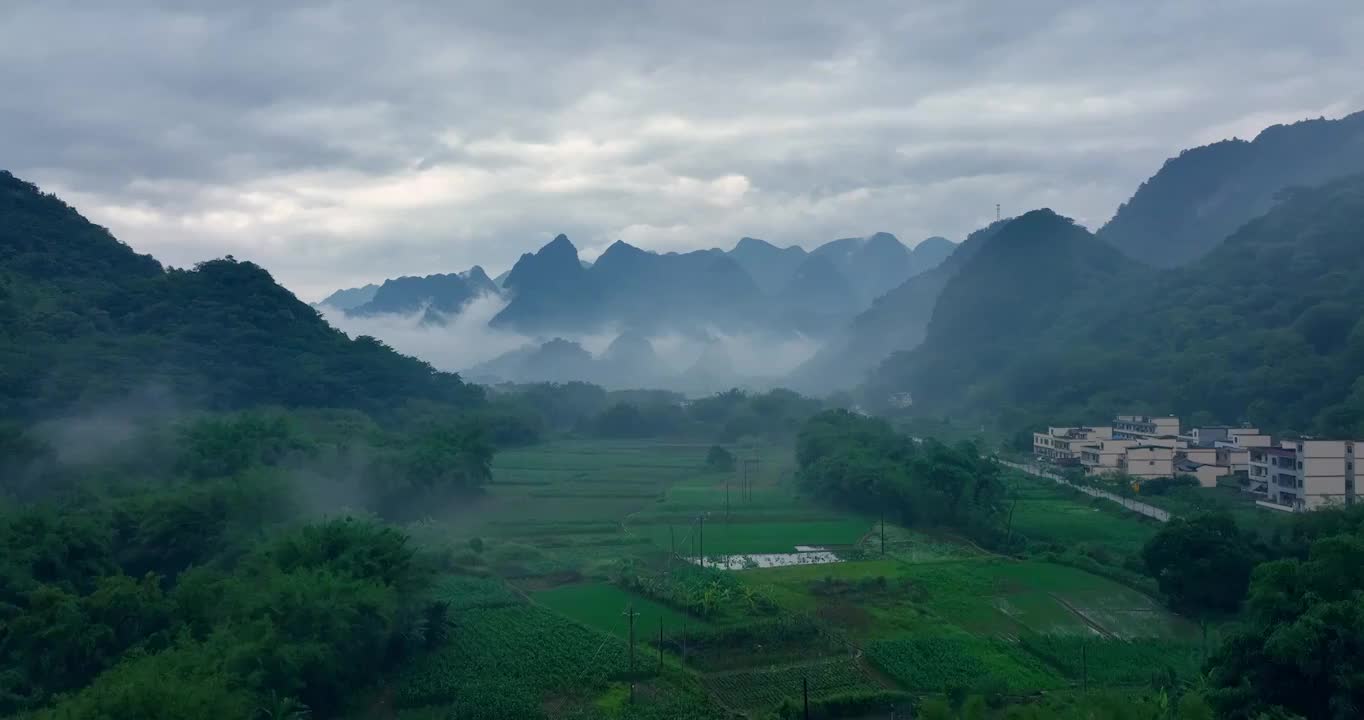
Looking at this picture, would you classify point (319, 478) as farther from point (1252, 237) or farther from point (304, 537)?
point (1252, 237)

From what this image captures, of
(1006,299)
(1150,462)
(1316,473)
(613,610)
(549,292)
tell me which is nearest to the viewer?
(613,610)

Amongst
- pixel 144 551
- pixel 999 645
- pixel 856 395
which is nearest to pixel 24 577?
pixel 144 551

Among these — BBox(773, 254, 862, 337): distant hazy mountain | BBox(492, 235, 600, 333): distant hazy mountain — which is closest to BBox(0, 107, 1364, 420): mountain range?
BBox(492, 235, 600, 333): distant hazy mountain

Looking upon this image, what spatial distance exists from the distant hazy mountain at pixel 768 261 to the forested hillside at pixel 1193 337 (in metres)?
117

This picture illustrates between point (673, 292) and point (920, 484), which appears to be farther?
point (673, 292)

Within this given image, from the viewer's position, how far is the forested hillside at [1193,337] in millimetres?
34875

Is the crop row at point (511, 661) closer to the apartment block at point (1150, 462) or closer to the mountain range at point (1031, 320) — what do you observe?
the mountain range at point (1031, 320)

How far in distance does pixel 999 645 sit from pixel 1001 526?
923 centimetres

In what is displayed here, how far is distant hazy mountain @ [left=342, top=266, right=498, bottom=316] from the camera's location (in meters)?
148

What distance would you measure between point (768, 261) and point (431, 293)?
72.1 m

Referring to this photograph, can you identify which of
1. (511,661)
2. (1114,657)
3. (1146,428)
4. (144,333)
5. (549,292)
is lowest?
(1114,657)

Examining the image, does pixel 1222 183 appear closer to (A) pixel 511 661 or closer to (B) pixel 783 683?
(B) pixel 783 683

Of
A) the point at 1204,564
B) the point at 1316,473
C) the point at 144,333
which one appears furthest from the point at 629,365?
the point at 1204,564

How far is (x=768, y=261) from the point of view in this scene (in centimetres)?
19488
